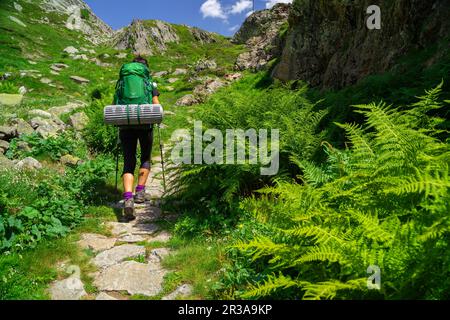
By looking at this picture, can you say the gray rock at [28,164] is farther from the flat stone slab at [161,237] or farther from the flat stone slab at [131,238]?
the flat stone slab at [161,237]

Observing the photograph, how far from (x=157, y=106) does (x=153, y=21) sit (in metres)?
65.6

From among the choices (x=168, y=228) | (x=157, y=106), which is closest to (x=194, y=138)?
(x=157, y=106)

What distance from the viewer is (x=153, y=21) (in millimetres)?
66875

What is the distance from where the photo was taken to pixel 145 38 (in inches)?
2362

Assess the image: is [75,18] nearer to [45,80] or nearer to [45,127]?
[45,80]

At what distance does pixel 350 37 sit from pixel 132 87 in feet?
22.3

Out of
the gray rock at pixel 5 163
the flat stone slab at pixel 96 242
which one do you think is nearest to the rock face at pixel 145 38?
the gray rock at pixel 5 163

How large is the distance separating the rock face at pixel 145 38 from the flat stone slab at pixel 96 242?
50.7 metres

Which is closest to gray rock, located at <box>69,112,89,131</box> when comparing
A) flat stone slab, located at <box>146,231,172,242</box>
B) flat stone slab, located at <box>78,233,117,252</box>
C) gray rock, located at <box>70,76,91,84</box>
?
flat stone slab, located at <box>78,233,117,252</box>

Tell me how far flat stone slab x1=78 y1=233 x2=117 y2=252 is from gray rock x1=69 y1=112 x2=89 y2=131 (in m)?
6.38

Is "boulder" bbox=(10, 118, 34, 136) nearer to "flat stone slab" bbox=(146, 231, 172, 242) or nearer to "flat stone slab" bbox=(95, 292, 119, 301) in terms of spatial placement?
"flat stone slab" bbox=(146, 231, 172, 242)

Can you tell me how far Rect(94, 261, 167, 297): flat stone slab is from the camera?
4266mm

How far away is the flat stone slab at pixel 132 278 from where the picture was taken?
14.0 feet

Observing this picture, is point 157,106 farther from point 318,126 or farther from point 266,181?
point 318,126
